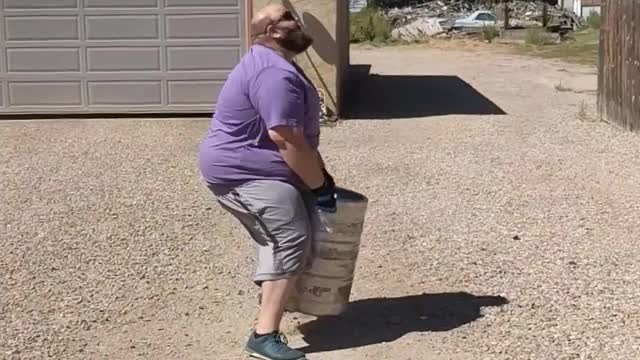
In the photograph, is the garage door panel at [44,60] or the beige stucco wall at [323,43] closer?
the beige stucco wall at [323,43]

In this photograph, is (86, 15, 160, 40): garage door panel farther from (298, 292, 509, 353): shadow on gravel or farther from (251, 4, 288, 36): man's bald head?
(251, 4, 288, 36): man's bald head

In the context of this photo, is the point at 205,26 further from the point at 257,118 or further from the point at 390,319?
the point at 257,118

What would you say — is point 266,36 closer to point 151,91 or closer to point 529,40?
point 151,91

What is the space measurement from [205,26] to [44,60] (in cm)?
222

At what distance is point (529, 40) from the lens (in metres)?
34.3

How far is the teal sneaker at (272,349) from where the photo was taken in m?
5.14

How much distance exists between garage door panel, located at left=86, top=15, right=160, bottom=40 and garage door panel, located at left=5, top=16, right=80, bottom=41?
23 cm

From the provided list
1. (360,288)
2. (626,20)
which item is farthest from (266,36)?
(626,20)

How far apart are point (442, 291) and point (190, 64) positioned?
851cm

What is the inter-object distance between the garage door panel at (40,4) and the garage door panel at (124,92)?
3.46 ft

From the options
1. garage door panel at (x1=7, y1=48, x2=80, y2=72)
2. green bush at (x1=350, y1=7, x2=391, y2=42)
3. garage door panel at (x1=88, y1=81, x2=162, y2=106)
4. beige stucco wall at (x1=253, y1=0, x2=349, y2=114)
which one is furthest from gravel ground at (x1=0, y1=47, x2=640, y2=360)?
green bush at (x1=350, y1=7, x2=391, y2=42)

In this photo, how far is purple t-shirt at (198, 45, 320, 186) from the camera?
4887 millimetres

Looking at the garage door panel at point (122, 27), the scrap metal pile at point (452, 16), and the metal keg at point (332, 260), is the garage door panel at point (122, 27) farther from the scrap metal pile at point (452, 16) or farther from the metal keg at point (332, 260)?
the scrap metal pile at point (452, 16)

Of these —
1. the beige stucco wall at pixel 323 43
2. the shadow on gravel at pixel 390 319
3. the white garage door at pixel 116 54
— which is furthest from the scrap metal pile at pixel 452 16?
the shadow on gravel at pixel 390 319
